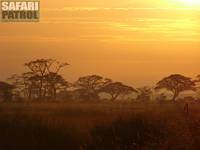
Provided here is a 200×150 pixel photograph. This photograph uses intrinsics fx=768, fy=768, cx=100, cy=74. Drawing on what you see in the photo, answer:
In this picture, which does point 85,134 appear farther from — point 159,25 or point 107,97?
point 159,25

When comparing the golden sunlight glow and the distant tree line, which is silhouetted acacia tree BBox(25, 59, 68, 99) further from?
the golden sunlight glow

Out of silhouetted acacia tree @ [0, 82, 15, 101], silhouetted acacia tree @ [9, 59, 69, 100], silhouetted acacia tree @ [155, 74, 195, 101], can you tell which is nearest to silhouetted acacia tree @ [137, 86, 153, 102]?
silhouetted acacia tree @ [155, 74, 195, 101]

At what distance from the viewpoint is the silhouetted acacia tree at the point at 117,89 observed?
28.8 ft

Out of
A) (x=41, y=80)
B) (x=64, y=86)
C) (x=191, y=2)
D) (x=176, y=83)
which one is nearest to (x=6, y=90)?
(x=41, y=80)

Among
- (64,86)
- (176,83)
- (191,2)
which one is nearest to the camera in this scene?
(176,83)

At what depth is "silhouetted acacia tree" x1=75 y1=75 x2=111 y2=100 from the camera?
8750mm

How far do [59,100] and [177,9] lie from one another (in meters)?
1.73

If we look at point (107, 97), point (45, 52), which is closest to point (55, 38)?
point (45, 52)

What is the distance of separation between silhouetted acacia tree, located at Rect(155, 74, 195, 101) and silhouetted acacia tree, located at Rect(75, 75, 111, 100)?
0.63 m

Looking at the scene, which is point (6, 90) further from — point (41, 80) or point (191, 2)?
point (191, 2)

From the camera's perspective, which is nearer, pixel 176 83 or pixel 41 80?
pixel 176 83

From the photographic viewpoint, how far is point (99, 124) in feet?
29.1

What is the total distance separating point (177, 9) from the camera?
8828 mm

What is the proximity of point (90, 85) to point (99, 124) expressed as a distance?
49cm
